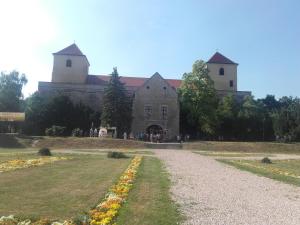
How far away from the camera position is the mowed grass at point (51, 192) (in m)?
7.88

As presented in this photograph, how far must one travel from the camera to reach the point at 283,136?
57.7 meters

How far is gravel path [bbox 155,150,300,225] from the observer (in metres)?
7.93

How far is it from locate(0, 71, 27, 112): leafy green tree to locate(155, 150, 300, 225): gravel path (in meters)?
56.8

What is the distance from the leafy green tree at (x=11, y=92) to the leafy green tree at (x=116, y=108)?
19.8 m


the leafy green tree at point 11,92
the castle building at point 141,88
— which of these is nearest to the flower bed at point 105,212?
the castle building at point 141,88

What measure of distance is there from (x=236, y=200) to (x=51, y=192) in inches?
180

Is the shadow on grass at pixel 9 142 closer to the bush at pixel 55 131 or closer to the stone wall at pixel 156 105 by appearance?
the bush at pixel 55 131

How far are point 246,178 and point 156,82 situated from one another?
49550mm

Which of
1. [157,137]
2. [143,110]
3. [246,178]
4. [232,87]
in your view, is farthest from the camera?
[232,87]

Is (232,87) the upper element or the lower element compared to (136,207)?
upper

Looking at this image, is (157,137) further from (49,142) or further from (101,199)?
(101,199)

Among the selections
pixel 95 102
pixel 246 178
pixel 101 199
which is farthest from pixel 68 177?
pixel 95 102

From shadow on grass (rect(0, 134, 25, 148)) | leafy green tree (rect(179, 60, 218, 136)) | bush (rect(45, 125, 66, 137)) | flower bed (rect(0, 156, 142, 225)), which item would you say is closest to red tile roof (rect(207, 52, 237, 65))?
leafy green tree (rect(179, 60, 218, 136))

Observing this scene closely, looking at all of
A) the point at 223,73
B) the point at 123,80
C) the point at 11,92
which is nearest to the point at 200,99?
the point at 223,73
